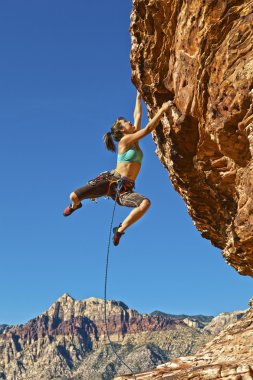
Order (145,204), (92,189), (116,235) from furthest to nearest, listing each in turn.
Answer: (92,189)
(116,235)
(145,204)

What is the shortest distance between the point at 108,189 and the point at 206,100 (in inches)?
133

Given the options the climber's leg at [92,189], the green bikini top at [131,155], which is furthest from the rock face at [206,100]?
the climber's leg at [92,189]

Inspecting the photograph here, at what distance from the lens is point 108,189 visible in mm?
14148

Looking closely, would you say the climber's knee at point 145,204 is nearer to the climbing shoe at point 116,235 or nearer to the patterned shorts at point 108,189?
the patterned shorts at point 108,189

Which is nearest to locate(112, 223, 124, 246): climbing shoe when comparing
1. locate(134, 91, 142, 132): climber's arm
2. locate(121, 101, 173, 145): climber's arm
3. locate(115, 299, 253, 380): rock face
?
locate(121, 101, 173, 145): climber's arm

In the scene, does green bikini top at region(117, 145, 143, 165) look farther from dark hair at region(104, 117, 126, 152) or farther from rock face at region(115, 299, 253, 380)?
rock face at region(115, 299, 253, 380)

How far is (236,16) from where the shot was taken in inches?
462

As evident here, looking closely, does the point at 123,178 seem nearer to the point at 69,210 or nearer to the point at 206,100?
the point at 69,210

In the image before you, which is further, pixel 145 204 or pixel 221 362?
pixel 145 204

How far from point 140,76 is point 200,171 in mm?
3381

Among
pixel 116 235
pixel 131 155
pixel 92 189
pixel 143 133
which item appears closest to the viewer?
pixel 143 133

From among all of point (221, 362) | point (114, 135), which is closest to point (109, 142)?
point (114, 135)

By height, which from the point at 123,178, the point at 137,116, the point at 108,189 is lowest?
the point at 123,178

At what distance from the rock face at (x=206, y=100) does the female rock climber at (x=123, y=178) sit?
1266 mm
